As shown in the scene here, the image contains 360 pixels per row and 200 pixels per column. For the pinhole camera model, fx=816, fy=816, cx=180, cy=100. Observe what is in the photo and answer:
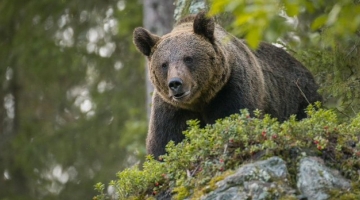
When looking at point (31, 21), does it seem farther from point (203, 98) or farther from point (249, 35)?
point (249, 35)

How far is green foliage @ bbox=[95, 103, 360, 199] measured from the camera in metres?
5.97

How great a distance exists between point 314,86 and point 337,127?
144 inches

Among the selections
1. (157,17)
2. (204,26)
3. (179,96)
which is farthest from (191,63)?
(157,17)

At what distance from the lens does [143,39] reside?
8.70m

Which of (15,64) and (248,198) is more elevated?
(15,64)

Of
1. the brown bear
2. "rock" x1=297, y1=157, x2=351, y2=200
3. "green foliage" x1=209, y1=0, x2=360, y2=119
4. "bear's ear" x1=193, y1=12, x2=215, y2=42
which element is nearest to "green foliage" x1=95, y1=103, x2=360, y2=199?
"rock" x1=297, y1=157, x2=351, y2=200

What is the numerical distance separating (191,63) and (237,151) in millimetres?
2487

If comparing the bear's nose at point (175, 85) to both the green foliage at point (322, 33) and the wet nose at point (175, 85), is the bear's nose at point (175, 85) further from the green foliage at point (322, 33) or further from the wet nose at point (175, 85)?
the green foliage at point (322, 33)

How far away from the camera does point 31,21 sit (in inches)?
688

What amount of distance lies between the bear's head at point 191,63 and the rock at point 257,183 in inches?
93.2

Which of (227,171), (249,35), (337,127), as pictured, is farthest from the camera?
(337,127)

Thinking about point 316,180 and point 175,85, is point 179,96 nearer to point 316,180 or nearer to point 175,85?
point 175,85

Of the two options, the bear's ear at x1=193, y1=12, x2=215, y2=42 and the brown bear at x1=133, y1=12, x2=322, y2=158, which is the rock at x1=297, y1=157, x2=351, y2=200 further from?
the bear's ear at x1=193, y1=12, x2=215, y2=42

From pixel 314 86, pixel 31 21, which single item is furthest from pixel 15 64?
pixel 314 86
